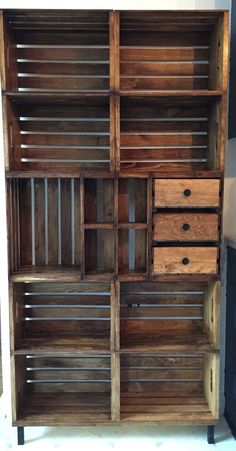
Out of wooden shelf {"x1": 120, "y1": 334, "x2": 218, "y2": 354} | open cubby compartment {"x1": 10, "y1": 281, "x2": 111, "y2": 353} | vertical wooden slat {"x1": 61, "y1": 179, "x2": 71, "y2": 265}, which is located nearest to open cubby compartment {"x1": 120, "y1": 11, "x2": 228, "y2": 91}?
vertical wooden slat {"x1": 61, "y1": 179, "x2": 71, "y2": 265}

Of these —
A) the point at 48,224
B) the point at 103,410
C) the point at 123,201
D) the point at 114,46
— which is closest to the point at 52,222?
the point at 48,224

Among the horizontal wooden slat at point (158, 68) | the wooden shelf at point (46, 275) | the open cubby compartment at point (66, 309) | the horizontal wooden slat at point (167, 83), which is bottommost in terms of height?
the open cubby compartment at point (66, 309)

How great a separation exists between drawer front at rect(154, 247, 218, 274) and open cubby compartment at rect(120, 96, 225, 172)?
1.54 feet

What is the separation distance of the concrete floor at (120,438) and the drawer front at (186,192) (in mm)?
1252

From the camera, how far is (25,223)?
197 cm

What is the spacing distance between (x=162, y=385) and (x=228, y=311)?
585mm

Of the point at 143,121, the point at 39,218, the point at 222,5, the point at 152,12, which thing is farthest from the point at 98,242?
the point at 222,5

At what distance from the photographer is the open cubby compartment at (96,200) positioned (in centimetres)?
188

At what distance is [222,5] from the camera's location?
76.6 inches

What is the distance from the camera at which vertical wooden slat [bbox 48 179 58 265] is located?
1958 mm

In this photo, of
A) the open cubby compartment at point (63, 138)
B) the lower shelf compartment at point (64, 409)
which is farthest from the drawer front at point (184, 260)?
the lower shelf compartment at point (64, 409)

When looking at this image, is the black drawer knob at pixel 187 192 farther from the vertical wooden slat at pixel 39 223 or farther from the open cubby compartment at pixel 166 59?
the vertical wooden slat at pixel 39 223

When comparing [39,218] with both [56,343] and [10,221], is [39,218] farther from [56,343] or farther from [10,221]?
[56,343]

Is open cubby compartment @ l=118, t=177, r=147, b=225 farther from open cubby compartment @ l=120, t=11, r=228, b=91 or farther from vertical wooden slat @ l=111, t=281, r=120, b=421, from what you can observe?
open cubby compartment @ l=120, t=11, r=228, b=91
